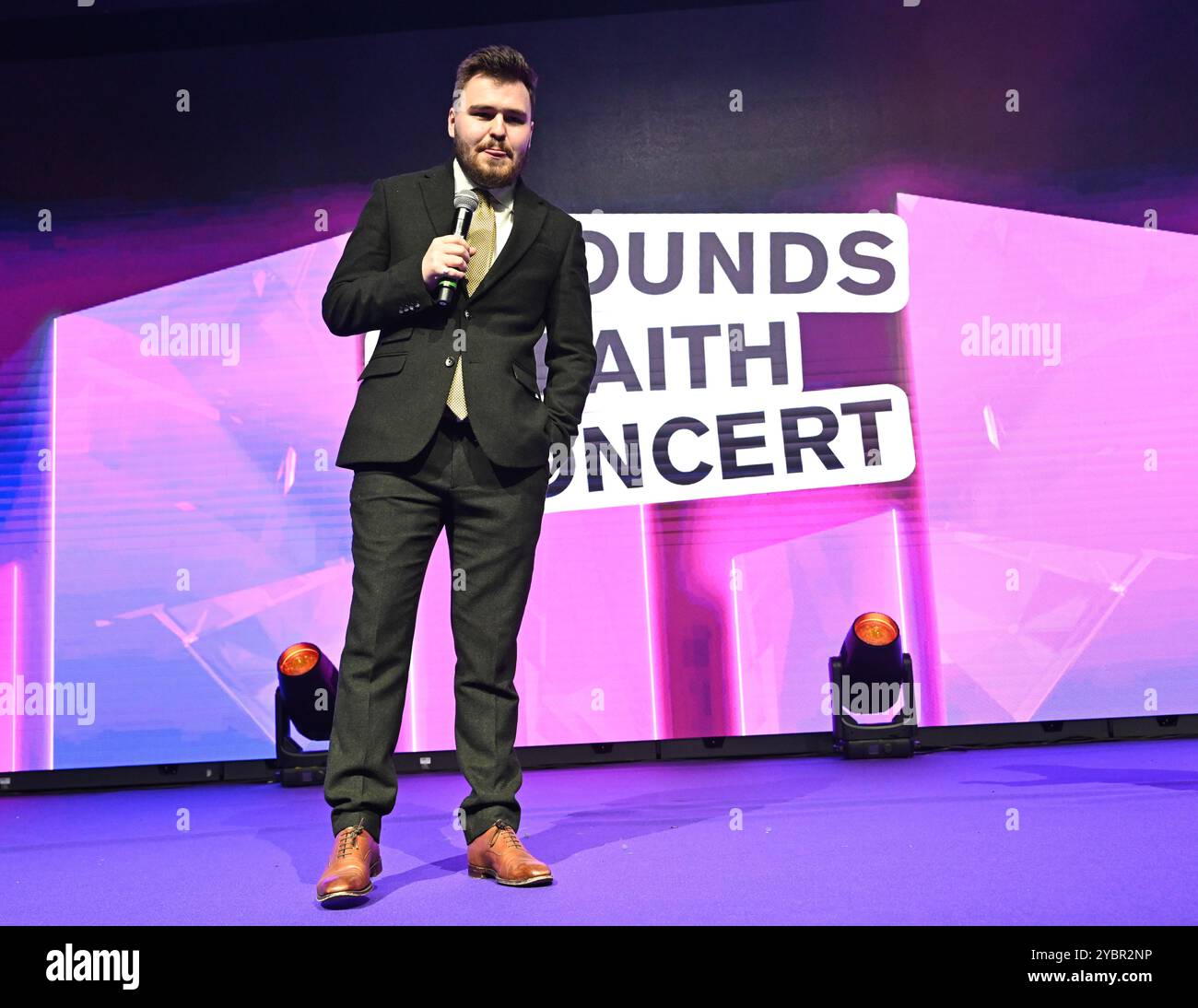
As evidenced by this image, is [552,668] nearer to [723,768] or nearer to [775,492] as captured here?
[723,768]

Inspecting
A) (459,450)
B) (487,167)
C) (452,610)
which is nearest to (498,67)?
(487,167)

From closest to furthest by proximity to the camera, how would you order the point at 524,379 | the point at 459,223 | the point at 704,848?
the point at 459,223 < the point at 524,379 < the point at 704,848

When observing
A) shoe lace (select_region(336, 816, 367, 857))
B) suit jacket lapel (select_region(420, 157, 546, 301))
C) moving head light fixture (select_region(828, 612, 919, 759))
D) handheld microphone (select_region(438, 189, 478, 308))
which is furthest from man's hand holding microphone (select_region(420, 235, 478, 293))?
moving head light fixture (select_region(828, 612, 919, 759))

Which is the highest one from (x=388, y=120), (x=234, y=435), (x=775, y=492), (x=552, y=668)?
(x=388, y=120)

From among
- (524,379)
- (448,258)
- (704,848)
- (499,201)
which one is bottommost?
(704,848)

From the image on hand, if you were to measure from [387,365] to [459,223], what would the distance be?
0.94 ft

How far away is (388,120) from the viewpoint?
4.22 metres

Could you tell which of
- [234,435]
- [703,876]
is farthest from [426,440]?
[234,435]

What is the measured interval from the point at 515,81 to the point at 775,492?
7.68 feet

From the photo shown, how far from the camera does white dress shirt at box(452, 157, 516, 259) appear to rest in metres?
2.17

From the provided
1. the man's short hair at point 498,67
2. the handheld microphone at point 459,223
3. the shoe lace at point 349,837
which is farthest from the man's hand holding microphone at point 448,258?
the shoe lace at point 349,837

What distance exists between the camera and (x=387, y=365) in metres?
2.09

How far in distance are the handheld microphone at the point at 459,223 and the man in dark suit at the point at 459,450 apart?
41 mm

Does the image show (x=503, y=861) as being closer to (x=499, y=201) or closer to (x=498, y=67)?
(x=499, y=201)
